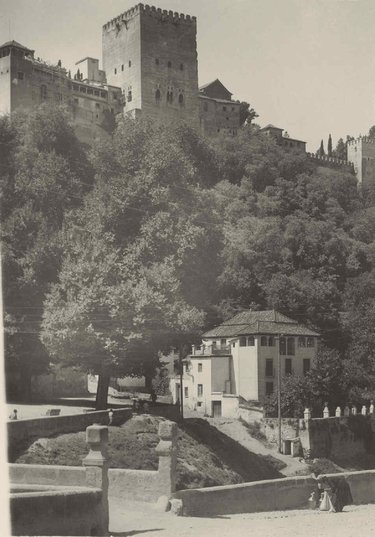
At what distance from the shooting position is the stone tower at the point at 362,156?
11544 centimetres

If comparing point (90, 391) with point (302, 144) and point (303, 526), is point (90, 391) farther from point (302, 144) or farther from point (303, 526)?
point (302, 144)

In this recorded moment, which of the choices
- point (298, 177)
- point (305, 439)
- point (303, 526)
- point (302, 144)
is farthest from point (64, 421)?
point (302, 144)

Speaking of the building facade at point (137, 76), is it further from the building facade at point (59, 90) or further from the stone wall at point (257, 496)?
the stone wall at point (257, 496)

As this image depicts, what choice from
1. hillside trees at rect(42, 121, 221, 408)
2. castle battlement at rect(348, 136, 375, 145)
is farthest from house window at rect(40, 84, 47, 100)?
castle battlement at rect(348, 136, 375, 145)

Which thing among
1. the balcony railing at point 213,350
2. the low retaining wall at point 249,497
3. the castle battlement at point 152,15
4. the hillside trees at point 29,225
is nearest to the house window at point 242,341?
the balcony railing at point 213,350

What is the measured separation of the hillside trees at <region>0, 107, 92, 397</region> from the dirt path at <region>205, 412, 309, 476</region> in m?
10.2

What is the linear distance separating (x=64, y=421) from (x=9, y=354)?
928 cm

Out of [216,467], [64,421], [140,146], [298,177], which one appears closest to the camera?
[64,421]

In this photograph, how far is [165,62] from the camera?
90938mm

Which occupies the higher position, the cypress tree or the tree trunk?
the cypress tree

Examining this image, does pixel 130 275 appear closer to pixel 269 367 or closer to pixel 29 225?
pixel 29 225

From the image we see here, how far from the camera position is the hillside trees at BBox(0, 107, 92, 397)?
4031 cm

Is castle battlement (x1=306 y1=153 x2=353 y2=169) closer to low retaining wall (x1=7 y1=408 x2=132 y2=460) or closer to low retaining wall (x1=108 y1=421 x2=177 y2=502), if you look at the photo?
low retaining wall (x1=7 y1=408 x2=132 y2=460)

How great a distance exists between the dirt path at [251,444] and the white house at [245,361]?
10.3ft
